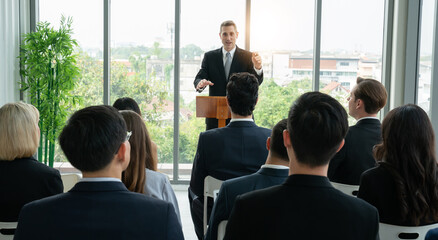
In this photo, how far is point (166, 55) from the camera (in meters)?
7.00

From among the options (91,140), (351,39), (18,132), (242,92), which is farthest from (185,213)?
(91,140)

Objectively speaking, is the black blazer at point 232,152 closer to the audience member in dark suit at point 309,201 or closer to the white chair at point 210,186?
the white chair at point 210,186

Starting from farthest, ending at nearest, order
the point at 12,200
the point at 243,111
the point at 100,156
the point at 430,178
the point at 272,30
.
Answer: the point at 272,30
the point at 243,111
the point at 12,200
the point at 430,178
the point at 100,156

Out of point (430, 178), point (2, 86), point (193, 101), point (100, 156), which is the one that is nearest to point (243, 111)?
point (430, 178)

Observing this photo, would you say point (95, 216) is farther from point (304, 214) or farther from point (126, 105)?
point (126, 105)

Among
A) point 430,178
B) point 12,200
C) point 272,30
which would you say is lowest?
point 12,200

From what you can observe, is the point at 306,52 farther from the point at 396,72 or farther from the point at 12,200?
the point at 12,200

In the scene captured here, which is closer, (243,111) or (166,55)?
(243,111)

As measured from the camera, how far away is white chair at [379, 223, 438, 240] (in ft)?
7.22

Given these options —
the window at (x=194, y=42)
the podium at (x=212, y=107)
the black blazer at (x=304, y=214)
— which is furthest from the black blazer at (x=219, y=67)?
the black blazer at (x=304, y=214)

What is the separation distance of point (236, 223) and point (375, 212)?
1.32ft

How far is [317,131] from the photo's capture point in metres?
1.40

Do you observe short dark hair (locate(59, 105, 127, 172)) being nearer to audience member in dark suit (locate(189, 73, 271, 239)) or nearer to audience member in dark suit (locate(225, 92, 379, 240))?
audience member in dark suit (locate(225, 92, 379, 240))

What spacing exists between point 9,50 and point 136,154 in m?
4.89
